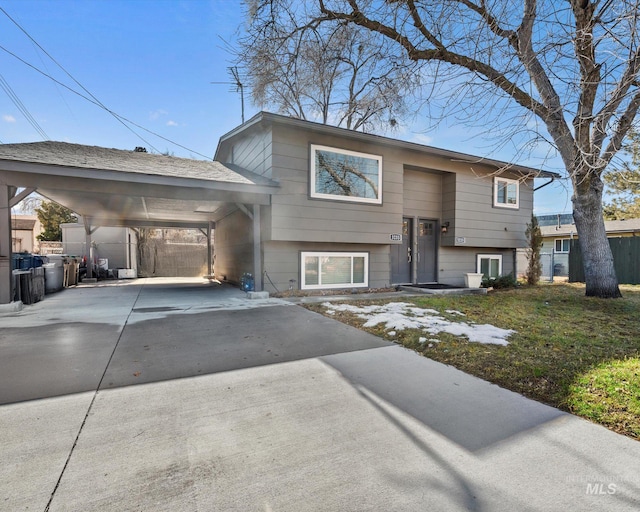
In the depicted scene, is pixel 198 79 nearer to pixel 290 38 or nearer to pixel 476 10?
pixel 290 38

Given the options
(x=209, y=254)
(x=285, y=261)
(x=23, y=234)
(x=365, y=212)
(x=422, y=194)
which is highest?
(x=422, y=194)

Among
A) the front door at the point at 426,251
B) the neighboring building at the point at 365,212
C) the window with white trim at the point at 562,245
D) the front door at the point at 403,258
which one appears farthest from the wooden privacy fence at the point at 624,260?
the window with white trim at the point at 562,245

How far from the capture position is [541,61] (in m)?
5.21

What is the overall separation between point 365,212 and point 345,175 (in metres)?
1.12

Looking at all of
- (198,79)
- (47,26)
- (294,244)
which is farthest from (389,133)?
(47,26)

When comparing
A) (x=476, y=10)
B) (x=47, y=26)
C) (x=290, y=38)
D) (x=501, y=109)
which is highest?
(x=47, y=26)

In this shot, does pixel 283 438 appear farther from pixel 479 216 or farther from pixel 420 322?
pixel 479 216

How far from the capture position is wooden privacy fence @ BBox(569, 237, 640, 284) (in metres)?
11.0

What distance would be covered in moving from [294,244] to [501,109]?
16.8 ft

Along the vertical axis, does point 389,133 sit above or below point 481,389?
above

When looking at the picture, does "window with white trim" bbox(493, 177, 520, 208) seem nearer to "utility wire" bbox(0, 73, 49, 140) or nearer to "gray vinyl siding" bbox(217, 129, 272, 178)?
"gray vinyl siding" bbox(217, 129, 272, 178)

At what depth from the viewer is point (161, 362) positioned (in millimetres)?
3328
